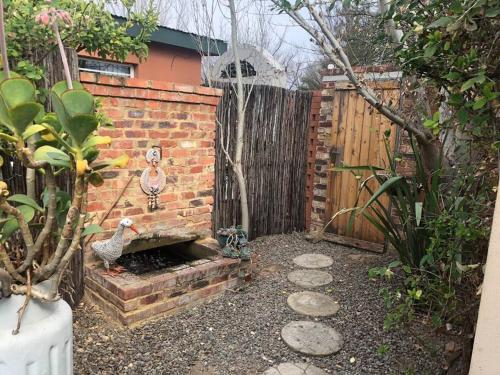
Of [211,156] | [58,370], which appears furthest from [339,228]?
[58,370]

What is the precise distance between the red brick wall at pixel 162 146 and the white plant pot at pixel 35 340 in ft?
5.13

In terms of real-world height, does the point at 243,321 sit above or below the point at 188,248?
below

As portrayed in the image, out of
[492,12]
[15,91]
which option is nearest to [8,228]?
[15,91]

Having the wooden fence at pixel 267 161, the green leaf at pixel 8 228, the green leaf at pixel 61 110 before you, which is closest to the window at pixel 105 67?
the wooden fence at pixel 267 161

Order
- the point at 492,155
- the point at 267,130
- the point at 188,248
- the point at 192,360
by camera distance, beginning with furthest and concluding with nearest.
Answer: the point at 267,130 < the point at 188,248 < the point at 192,360 < the point at 492,155

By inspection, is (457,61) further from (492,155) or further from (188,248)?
(188,248)

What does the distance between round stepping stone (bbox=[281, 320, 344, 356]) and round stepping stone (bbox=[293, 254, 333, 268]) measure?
3.73 ft

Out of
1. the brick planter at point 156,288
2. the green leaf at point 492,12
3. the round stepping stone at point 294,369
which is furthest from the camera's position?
the brick planter at point 156,288

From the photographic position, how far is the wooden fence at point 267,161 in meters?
4.20

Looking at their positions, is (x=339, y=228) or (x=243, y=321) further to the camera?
(x=339, y=228)

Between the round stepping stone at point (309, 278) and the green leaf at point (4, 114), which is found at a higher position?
the green leaf at point (4, 114)

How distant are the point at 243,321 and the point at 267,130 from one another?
2.47 meters

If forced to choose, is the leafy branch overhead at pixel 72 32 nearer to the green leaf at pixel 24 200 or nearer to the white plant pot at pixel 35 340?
the green leaf at pixel 24 200

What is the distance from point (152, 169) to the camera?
313cm
